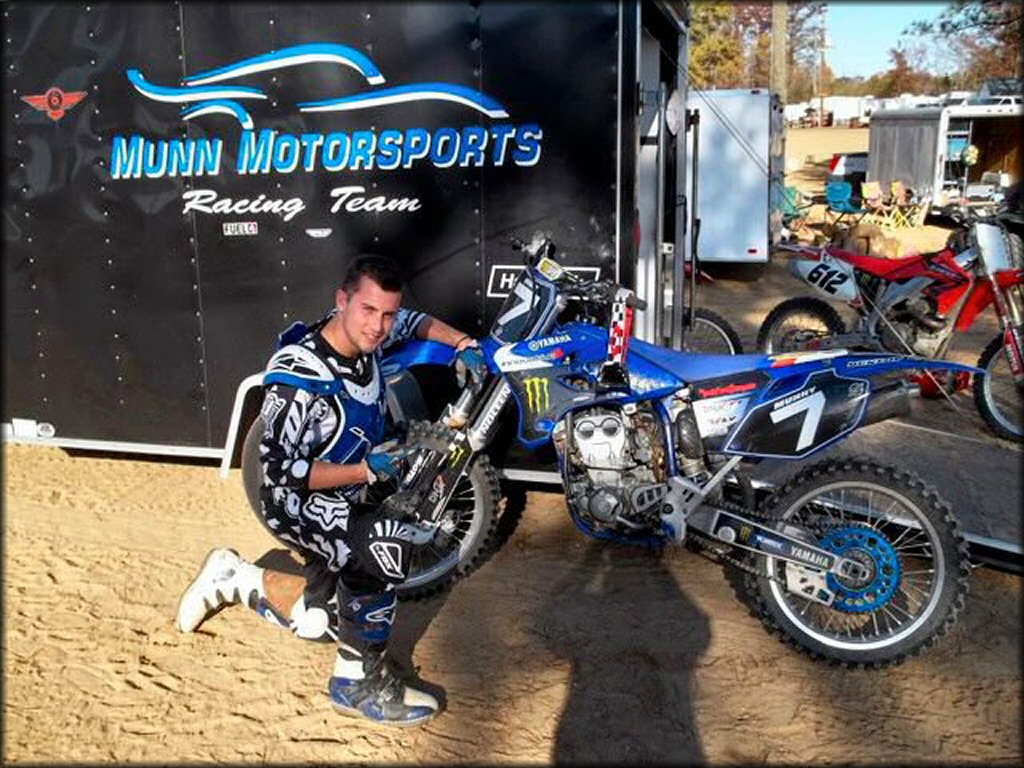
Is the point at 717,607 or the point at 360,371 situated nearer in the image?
the point at 360,371

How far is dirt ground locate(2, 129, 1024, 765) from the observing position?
3221 millimetres

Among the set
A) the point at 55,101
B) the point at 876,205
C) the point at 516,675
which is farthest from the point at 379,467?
the point at 876,205

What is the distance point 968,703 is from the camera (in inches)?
133

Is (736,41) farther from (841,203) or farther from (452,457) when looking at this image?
(452,457)

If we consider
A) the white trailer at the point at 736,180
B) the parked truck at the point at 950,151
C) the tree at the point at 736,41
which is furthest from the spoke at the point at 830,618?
the tree at the point at 736,41

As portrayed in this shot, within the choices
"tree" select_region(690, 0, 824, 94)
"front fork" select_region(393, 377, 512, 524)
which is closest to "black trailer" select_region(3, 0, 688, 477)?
"front fork" select_region(393, 377, 512, 524)

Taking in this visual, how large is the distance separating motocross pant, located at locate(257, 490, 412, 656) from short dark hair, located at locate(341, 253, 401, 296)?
75 centimetres

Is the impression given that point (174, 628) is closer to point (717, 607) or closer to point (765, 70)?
point (717, 607)

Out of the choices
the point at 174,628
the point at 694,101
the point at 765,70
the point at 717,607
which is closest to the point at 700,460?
the point at 717,607

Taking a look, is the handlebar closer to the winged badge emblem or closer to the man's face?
the man's face

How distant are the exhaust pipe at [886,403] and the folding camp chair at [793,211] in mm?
12737

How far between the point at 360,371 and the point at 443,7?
6.63 feet

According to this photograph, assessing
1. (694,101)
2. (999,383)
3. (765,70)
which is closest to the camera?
(999,383)

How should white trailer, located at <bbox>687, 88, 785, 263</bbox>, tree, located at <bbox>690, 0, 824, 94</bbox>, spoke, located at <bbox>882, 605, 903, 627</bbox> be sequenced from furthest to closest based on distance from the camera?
tree, located at <bbox>690, 0, 824, 94</bbox> < white trailer, located at <bbox>687, 88, 785, 263</bbox> < spoke, located at <bbox>882, 605, 903, 627</bbox>
